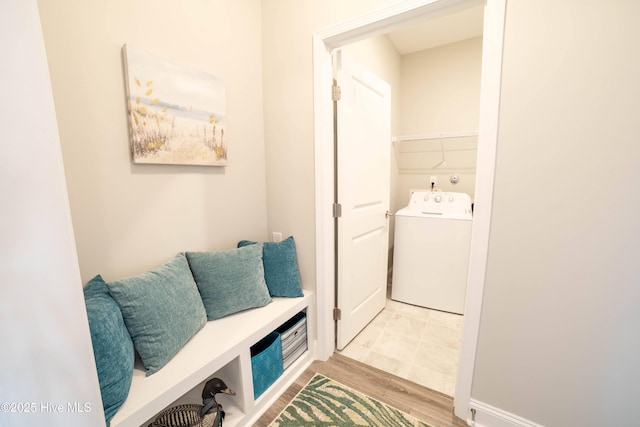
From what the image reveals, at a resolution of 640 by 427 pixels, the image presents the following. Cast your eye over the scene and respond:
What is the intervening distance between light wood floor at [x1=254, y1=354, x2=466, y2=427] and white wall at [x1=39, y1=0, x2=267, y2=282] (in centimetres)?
99

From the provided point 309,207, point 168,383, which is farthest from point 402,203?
point 168,383

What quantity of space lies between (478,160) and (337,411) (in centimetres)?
148

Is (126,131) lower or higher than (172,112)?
lower

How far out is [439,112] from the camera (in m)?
2.94

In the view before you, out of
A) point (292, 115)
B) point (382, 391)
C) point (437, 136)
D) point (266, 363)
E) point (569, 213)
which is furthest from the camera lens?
point (437, 136)

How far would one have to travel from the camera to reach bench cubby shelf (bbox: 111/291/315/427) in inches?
36.4

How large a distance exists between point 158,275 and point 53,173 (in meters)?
0.73

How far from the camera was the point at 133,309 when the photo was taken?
1.02m

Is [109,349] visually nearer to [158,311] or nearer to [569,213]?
[158,311]

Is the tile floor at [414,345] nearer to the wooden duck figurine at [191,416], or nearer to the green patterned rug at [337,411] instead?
the green patterned rug at [337,411]

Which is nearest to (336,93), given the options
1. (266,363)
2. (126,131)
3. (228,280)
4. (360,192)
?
(360,192)

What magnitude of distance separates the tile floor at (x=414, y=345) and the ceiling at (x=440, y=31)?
2641 millimetres

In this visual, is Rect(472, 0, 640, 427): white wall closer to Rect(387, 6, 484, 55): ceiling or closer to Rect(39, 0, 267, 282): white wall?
Rect(39, 0, 267, 282): white wall

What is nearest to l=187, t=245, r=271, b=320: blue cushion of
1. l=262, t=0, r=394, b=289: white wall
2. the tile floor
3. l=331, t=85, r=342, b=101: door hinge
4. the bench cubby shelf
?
the bench cubby shelf
